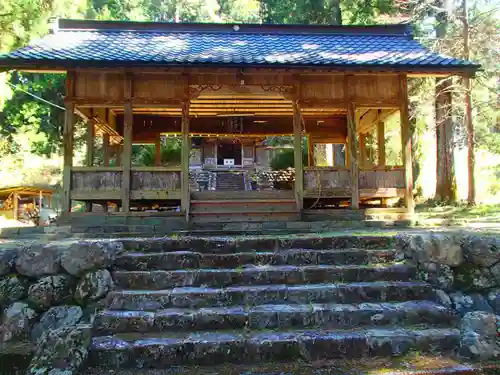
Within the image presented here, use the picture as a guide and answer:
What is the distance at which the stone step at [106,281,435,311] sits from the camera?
4227 mm

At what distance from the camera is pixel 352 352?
11.9ft

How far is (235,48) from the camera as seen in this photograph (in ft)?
31.9

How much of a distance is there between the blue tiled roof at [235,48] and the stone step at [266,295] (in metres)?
5.16

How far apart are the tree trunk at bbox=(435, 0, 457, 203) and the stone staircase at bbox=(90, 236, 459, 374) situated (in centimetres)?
1030

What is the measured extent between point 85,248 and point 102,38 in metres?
7.67

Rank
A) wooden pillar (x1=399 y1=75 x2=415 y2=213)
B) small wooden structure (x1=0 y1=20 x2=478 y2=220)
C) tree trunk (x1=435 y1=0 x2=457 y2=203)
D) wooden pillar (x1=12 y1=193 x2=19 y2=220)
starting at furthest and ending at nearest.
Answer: wooden pillar (x1=12 y1=193 x2=19 y2=220) < tree trunk (x1=435 y1=0 x2=457 y2=203) < wooden pillar (x1=399 y1=75 x2=415 y2=213) < small wooden structure (x1=0 y1=20 x2=478 y2=220)

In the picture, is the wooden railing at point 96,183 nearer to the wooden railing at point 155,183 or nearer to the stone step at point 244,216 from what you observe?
the wooden railing at point 155,183

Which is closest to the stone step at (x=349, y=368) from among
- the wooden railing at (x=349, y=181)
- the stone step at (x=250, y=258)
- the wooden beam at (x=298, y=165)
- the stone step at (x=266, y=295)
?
the stone step at (x=266, y=295)

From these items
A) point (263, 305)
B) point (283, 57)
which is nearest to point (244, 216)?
point (283, 57)

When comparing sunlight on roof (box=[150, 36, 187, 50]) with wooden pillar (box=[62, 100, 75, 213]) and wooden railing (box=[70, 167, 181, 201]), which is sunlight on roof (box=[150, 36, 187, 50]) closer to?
wooden pillar (box=[62, 100, 75, 213])

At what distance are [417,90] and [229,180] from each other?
540 inches

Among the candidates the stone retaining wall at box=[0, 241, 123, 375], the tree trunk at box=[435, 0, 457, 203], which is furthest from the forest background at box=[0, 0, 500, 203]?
the stone retaining wall at box=[0, 241, 123, 375]

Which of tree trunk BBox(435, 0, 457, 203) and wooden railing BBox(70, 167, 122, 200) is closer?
wooden railing BBox(70, 167, 122, 200)

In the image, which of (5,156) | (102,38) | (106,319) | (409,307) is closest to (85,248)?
(106,319)
